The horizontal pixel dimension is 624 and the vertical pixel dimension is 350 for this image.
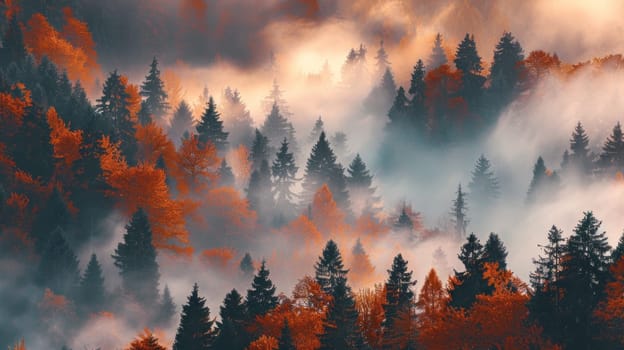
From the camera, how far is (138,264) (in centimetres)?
12212

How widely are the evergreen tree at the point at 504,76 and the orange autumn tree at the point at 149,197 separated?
243 feet

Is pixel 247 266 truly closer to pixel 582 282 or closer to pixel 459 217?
pixel 459 217

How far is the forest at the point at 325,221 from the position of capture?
263ft

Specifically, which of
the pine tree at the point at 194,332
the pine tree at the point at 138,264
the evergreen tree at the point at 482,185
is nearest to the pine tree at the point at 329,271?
the pine tree at the point at 194,332

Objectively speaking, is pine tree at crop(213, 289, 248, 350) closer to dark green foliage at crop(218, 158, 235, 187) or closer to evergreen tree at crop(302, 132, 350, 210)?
dark green foliage at crop(218, 158, 235, 187)

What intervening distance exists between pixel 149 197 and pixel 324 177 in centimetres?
3865

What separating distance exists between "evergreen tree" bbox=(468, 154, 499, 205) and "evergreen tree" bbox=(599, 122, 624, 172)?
1642 cm

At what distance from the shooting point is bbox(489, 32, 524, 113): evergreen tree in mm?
187875

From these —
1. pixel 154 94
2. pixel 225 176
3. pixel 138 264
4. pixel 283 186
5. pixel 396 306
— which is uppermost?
pixel 154 94

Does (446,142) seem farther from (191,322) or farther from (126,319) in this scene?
(191,322)

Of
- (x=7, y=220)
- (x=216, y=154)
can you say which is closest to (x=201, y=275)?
(x=7, y=220)

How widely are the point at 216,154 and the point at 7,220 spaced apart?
1732 inches

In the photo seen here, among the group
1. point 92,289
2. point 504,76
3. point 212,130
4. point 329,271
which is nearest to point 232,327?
point 329,271

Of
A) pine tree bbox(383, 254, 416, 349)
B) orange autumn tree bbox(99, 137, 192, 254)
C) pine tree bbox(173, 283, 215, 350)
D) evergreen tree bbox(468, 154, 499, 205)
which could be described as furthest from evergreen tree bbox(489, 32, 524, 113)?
pine tree bbox(173, 283, 215, 350)
